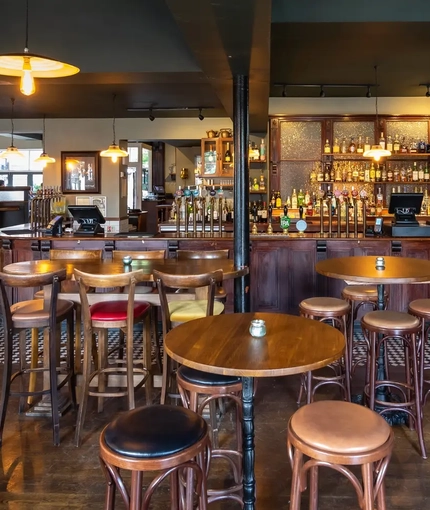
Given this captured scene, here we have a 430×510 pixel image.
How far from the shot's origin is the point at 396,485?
97.7 inches

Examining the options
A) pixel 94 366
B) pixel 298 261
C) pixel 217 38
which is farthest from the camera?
pixel 298 261

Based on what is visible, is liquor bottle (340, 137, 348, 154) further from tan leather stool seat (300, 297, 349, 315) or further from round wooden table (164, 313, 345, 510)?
round wooden table (164, 313, 345, 510)

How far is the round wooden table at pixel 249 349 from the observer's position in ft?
5.47

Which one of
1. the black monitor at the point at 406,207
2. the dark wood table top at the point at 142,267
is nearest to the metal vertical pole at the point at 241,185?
the dark wood table top at the point at 142,267

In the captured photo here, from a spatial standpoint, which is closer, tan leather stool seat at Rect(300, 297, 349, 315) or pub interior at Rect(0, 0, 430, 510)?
pub interior at Rect(0, 0, 430, 510)

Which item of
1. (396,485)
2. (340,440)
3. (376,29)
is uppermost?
(376,29)

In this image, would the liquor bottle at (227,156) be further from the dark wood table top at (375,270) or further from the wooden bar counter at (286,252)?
the dark wood table top at (375,270)

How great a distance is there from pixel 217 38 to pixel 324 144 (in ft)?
18.0

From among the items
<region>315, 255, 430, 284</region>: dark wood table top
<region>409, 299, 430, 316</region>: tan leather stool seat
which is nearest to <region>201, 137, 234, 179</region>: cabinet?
<region>315, 255, 430, 284</region>: dark wood table top

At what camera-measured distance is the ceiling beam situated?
2713mm

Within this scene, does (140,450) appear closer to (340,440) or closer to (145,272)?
(340,440)

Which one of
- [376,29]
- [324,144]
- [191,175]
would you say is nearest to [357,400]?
[376,29]

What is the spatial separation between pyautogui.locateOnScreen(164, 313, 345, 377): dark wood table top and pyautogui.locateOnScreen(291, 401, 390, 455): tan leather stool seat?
0.20m

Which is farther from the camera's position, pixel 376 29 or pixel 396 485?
pixel 376 29
